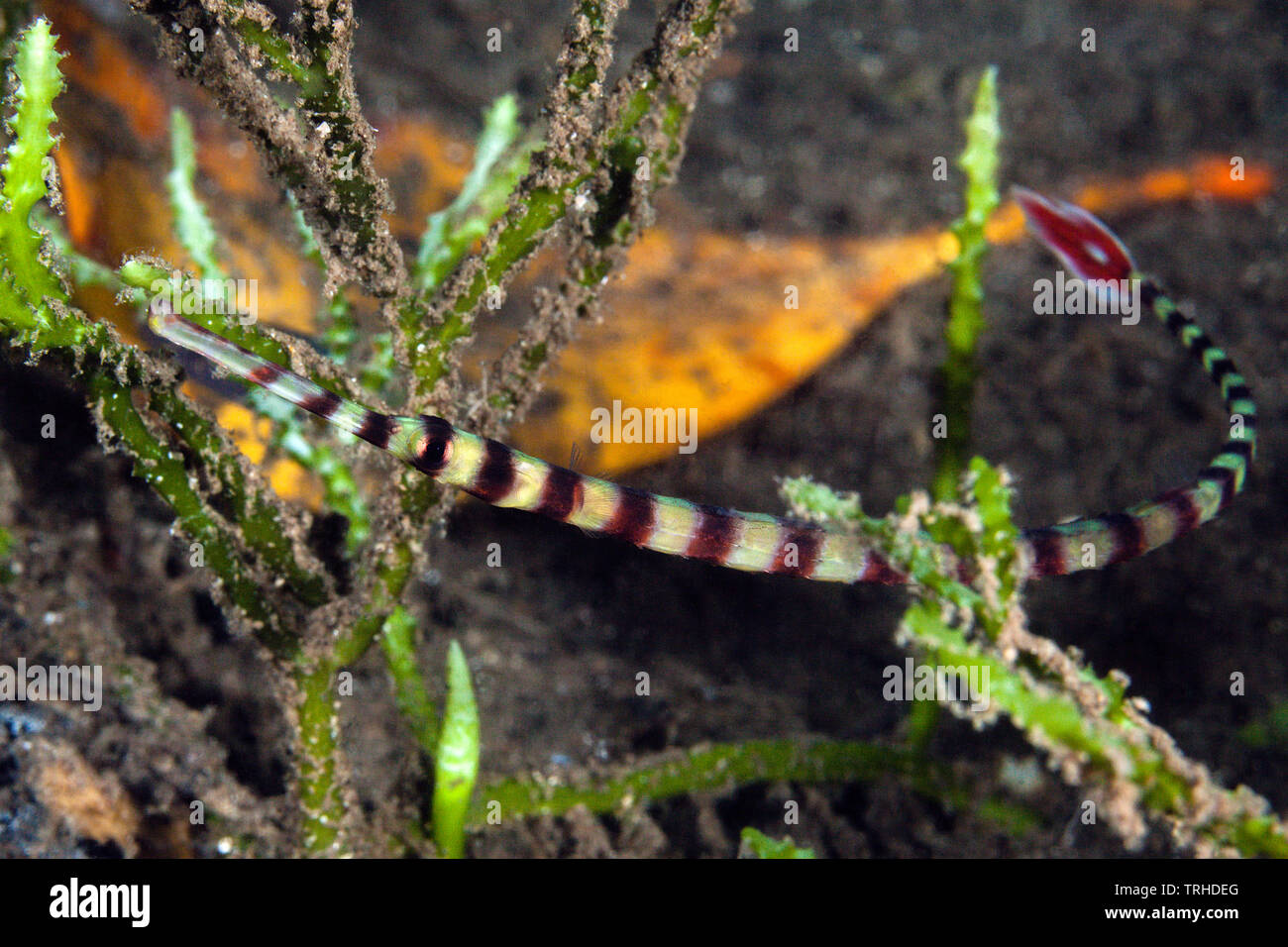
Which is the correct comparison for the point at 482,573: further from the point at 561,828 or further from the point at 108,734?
the point at 108,734

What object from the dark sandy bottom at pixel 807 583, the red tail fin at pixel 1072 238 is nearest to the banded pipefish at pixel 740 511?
the red tail fin at pixel 1072 238

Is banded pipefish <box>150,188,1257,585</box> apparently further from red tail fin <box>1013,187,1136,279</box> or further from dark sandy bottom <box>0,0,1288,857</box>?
dark sandy bottom <box>0,0,1288,857</box>

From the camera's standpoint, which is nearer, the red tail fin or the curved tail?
the curved tail

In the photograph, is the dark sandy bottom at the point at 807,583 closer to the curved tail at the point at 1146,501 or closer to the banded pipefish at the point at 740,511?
the curved tail at the point at 1146,501

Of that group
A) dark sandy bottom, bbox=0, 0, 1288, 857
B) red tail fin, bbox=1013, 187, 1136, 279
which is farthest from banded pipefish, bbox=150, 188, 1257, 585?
dark sandy bottom, bbox=0, 0, 1288, 857

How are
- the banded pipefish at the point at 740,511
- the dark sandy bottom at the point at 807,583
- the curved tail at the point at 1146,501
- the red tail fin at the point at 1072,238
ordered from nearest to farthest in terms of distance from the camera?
the banded pipefish at the point at 740,511
the curved tail at the point at 1146,501
the dark sandy bottom at the point at 807,583
the red tail fin at the point at 1072,238

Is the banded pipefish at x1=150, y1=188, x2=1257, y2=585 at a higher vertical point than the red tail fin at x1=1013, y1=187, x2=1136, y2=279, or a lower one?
lower

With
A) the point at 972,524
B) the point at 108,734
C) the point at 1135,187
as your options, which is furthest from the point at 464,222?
the point at 1135,187

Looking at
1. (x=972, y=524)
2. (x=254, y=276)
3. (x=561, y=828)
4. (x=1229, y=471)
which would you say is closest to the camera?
(x=972, y=524)
